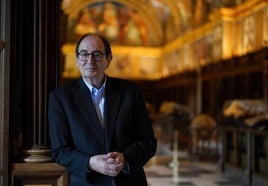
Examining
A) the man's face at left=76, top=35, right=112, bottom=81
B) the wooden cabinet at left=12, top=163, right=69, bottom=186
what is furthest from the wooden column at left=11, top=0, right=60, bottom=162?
the man's face at left=76, top=35, right=112, bottom=81

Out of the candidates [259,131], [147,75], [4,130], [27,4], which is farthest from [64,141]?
[147,75]

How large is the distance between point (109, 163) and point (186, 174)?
8.22 meters

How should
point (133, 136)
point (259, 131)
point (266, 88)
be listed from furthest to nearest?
point (266, 88), point (259, 131), point (133, 136)

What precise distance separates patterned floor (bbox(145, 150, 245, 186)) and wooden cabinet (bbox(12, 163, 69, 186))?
584 centimetres

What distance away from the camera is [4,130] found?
10.2 ft

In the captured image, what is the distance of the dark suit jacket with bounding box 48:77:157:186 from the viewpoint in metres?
2.53

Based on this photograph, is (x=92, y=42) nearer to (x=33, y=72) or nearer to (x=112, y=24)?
(x=33, y=72)

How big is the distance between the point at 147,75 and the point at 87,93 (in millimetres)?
32411

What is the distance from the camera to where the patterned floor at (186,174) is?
A: 909 centimetres

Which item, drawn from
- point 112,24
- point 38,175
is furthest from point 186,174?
point 112,24

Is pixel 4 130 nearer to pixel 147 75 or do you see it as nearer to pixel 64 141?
pixel 64 141

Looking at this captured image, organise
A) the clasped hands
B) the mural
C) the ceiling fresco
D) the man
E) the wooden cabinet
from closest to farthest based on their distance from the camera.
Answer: the clasped hands < the man < the wooden cabinet < the ceiling fresco < the mural

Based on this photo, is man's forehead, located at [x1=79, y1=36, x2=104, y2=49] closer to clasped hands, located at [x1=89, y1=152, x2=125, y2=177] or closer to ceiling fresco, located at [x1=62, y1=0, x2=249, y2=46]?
clasped hands, located at [x1=89, y1=152, x2=125, y2=177]

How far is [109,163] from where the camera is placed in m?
2.37
